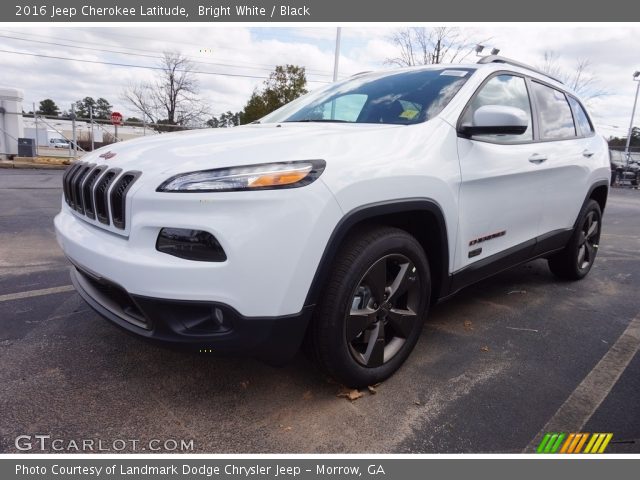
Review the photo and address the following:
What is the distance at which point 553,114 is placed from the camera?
3.69m

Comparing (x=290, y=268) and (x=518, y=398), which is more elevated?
(x=290, y=268)

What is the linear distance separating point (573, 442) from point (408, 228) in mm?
1259

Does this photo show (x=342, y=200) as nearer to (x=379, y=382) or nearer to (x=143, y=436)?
(x=379, y=382)

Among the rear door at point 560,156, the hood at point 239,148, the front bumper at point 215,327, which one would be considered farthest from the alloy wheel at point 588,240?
the front bumper at point 215,327

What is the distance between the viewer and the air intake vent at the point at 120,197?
6.32 ft

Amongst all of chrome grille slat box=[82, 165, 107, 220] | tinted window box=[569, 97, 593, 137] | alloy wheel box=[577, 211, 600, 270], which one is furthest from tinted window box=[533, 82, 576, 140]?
chrome grille slat box=[82, 165, 107, 220]

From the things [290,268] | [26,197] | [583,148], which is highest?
[583,148]

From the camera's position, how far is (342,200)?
1938mm

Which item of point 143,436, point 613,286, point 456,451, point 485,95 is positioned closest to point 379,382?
point 456,451

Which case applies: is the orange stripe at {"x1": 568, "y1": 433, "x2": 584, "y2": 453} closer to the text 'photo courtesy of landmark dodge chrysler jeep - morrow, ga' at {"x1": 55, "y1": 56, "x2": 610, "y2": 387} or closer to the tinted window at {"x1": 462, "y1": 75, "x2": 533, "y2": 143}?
the text 'photo courtesy of landmark dodge chrysler jeep - morrow, ga' at {"x1": 55, "y1": 56, "x2": 610, "y2": 387}

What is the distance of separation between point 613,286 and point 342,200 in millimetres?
Answer: 3758

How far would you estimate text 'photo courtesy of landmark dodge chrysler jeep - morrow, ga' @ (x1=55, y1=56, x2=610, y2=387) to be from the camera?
1.79 m
